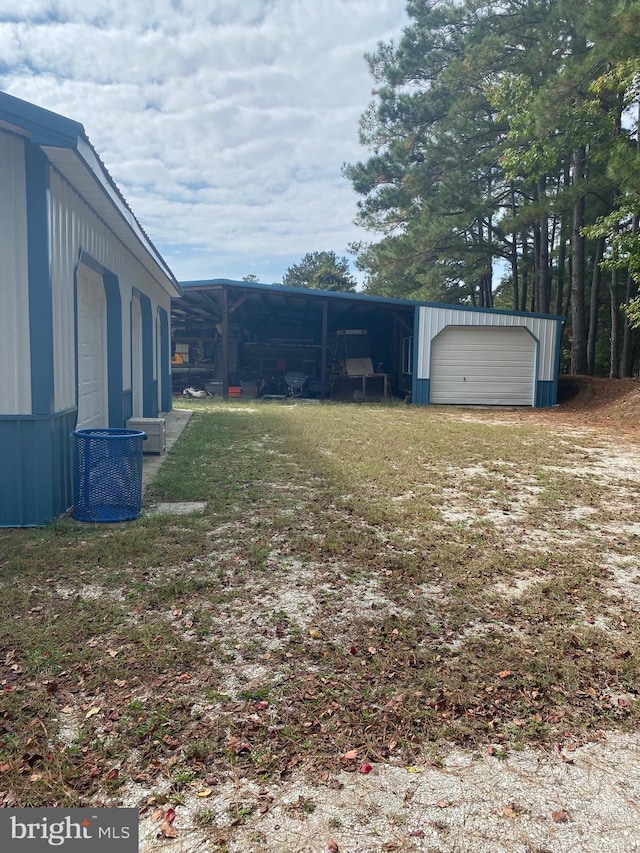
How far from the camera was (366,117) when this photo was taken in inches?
873

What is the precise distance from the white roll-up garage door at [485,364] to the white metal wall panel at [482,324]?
0.78ft

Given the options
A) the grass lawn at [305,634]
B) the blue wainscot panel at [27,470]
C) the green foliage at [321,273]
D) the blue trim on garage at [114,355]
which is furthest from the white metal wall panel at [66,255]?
the green foliage at [321,273]

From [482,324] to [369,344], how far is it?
5.91 meters

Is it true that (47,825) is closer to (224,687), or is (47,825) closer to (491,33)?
(224,687)

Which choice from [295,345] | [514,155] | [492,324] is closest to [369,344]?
[295,345]

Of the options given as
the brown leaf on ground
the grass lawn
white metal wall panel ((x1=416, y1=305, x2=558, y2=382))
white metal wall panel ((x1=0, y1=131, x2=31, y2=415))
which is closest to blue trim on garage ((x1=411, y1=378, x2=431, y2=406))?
white metal wall panel ((x1=416, y1=305, x2=558, y2=382))

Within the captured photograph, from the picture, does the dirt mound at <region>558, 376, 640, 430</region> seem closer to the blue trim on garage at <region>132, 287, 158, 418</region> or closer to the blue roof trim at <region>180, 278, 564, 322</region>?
the blue roof trim at <region>180, 278, 564, 322</region>

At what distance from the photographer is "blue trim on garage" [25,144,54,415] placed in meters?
4.14

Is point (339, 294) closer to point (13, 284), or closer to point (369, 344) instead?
point (369, 344)

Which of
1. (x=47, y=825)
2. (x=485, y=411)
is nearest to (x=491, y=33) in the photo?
(x=485, y=411)

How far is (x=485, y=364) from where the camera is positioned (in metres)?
17.0

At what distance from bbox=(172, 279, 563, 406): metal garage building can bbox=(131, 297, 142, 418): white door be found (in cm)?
688

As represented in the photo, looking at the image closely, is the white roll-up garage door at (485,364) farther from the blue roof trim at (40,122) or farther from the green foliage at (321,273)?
the green foliage at (321,273)

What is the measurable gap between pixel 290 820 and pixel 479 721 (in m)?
0.83
